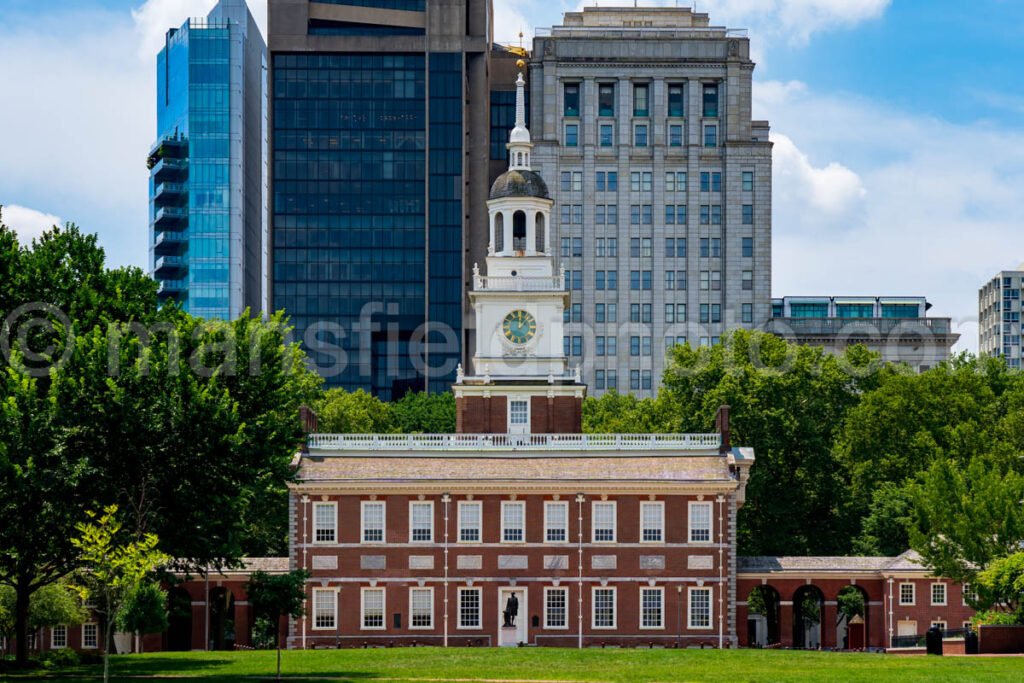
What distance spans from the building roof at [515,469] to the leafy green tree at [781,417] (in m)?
18.9

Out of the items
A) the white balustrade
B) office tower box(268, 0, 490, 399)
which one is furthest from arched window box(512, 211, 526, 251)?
office tower box(268, 0, 490, 399)

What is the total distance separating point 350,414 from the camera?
130375 mm

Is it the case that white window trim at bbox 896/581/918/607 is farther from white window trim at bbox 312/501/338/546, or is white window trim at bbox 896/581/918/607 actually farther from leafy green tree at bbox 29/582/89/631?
leafy green tree at bbox 29/582/89/631

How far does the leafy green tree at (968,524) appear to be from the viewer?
3246 inches

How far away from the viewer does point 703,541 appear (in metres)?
84.7

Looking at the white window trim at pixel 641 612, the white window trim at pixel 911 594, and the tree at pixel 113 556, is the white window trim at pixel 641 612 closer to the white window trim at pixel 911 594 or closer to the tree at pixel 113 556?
the white window trim at pixel 911 594

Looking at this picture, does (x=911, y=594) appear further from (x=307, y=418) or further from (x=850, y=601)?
(x=307, y=418)

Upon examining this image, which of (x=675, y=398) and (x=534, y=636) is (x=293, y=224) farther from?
(x=534, y=636)

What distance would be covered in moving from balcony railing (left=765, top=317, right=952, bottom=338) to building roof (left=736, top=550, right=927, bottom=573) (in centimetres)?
9942

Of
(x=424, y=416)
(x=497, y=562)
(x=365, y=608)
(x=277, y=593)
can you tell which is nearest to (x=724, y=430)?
(x=497, y=562)

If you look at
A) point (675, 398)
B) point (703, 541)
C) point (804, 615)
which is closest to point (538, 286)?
point (703, 541)

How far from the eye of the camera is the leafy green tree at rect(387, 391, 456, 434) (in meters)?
142

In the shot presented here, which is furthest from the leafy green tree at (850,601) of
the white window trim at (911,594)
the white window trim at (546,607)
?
the white window trim at (546,607)

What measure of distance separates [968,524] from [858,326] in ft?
358
